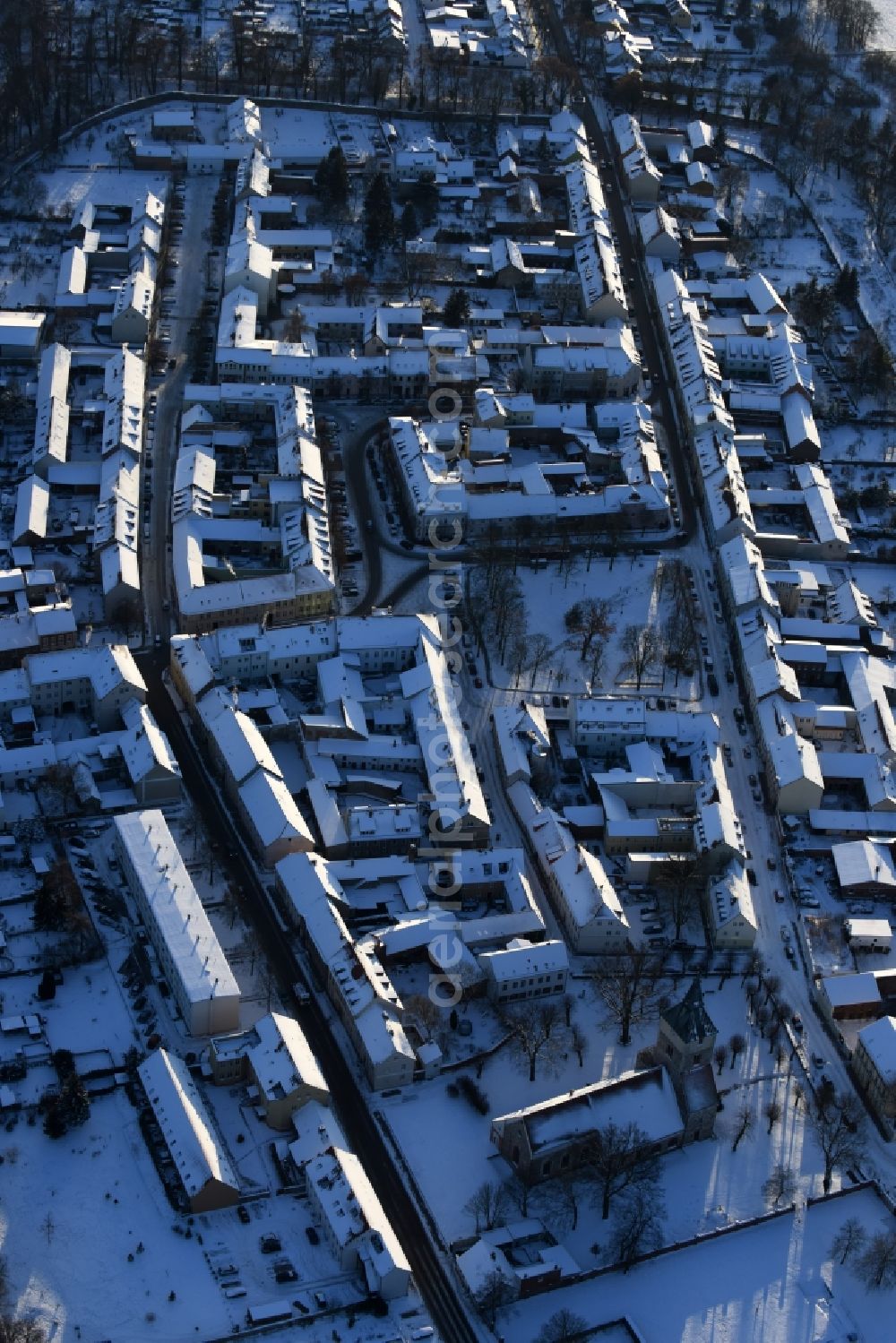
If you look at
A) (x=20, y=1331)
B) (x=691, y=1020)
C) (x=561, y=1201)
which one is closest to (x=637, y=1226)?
(x=561, y=1201)

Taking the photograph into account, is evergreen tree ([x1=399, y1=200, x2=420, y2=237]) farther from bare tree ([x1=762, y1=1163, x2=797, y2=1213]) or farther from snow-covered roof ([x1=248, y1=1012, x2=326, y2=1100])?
bare tree ([x1=762, y1=1163, x2=797, y2=1213])

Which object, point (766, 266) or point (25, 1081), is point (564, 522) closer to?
point (766, 266)

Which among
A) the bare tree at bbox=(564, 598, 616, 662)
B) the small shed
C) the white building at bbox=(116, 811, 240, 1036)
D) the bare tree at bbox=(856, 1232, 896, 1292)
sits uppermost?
the bare tree at bbox=(564, 598, 616, 662)

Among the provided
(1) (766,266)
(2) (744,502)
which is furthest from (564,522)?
(1) (766,266)

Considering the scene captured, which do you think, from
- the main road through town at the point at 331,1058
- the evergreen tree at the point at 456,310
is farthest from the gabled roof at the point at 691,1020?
the evergreen tree at the point at 456,310

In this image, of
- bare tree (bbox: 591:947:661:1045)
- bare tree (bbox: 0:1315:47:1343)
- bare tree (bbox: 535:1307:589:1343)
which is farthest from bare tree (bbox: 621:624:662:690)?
bare tree (bbox: 0:1315:47:1343)

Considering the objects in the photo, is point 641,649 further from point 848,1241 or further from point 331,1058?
point 848,1241
